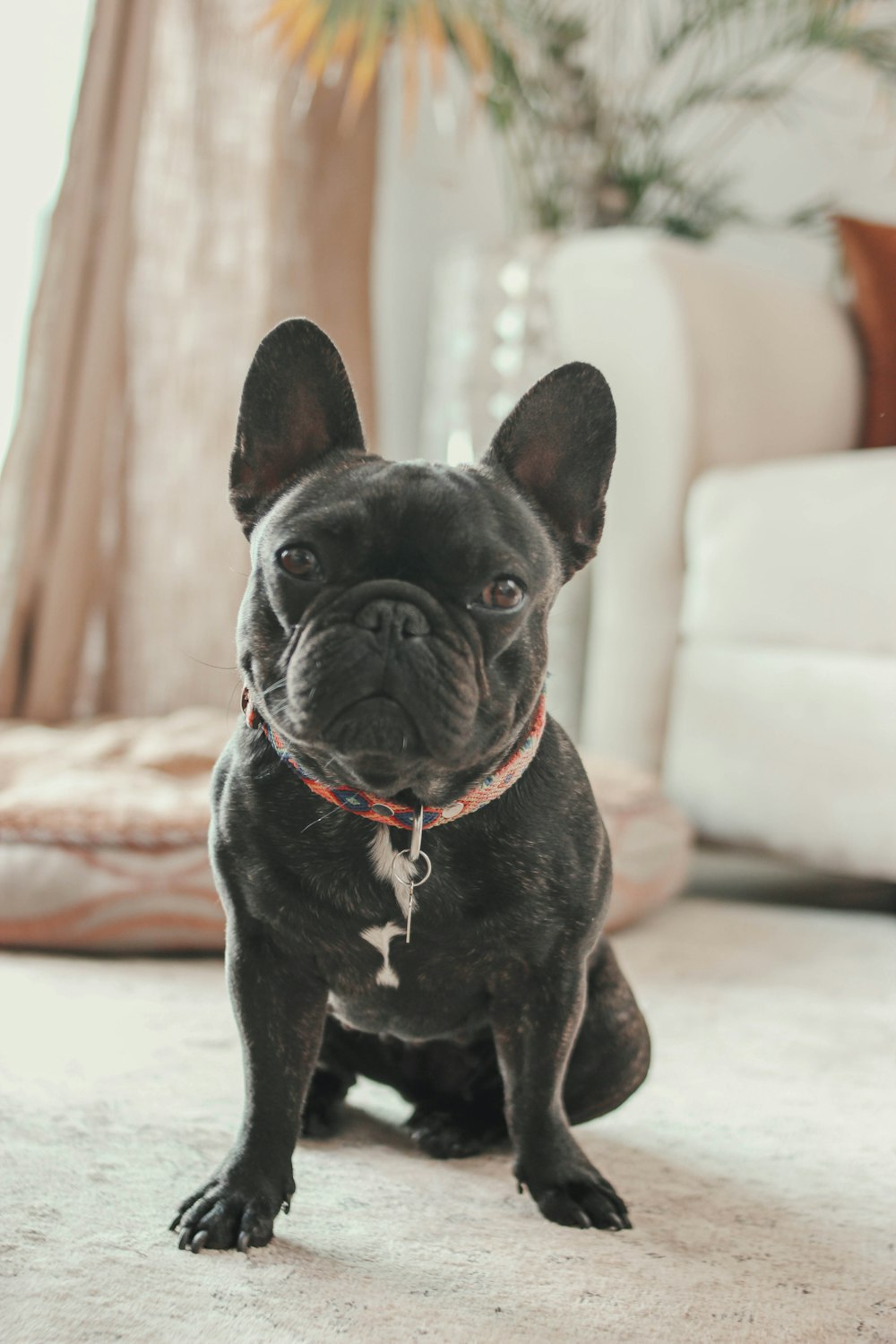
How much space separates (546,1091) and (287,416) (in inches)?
23.0

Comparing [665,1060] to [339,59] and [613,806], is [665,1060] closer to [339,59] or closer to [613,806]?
[613,806]

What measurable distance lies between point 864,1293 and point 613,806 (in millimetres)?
1195

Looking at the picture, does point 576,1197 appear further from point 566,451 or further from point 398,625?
point 566,451

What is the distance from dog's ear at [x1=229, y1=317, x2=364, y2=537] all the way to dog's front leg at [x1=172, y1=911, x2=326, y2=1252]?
0.35 m

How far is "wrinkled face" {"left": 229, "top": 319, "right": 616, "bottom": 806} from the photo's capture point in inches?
33.5

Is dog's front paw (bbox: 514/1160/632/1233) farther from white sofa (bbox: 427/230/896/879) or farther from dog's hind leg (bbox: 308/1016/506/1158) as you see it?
white sofa (bbox: 427/230/896/879)

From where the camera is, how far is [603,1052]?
1120 millimetres

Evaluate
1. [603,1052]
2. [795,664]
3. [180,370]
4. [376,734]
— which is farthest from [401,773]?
[180,370]

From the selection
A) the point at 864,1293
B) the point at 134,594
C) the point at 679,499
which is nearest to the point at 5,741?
the point at 134,594

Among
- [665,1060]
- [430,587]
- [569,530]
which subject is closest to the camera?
[430,587]

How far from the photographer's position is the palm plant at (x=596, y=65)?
2.87 meters

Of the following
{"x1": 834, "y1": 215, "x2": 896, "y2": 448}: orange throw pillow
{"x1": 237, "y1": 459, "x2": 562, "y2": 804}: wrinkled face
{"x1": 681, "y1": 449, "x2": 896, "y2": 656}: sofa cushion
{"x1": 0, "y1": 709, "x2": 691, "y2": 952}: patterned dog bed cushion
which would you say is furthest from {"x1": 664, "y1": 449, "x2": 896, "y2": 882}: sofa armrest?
{"x1": 237, "y1": 459, "x2": 562, "y2": 804}: wrinkled face

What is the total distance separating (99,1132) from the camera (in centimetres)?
114

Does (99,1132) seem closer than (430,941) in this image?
No
